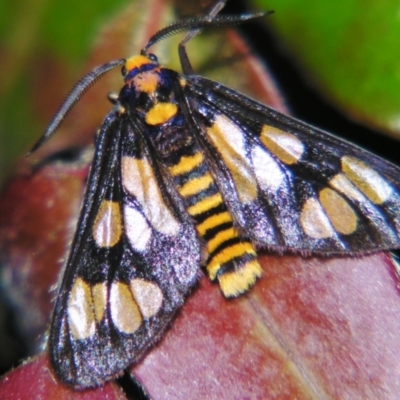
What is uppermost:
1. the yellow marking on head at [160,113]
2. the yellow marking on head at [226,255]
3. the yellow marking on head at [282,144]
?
the yellow marking on head at [160,113]

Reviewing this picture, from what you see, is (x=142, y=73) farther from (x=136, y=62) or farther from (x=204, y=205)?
(x=204, y=205)

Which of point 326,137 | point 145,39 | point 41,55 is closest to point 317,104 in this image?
point 326,137

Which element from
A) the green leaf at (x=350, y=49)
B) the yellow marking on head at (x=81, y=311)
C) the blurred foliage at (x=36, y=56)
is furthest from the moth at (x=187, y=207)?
the blurred foliage at (x=36, y=56)

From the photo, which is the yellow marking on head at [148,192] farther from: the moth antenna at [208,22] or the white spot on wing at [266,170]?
the moth antenna at [208,22]

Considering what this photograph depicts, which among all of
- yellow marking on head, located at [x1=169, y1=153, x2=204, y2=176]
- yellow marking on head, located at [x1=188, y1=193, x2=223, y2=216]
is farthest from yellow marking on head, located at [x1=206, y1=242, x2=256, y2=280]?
yellow marking on head, located at [x1=169, y1=153, x2=204, y2=176]

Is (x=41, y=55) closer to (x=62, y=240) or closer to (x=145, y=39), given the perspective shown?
(x=145, y=39)

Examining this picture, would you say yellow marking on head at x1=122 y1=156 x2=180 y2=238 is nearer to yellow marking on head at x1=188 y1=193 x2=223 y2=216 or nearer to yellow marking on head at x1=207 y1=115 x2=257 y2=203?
yellow marking on head at x1=188 y1=193 x2=223 y2=216
